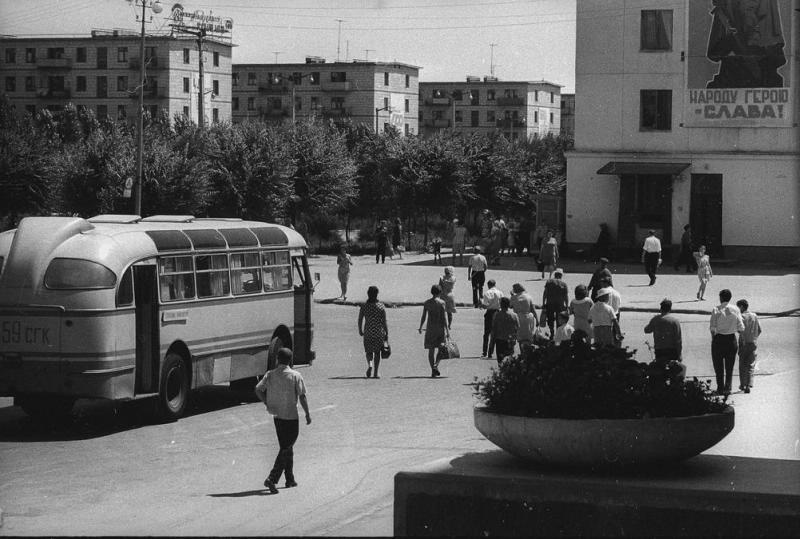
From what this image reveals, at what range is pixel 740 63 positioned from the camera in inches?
1966

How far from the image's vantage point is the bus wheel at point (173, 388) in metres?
18.7

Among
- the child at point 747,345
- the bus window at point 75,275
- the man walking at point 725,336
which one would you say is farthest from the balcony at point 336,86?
the bus window at point 75,275

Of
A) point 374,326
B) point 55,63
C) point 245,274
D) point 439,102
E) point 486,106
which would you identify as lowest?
point 374,326

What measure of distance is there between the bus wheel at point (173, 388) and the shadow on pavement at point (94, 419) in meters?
0.23

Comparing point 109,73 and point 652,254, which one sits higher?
point 109,73

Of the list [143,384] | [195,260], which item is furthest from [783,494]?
[195,260]

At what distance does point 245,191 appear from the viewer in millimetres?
60344

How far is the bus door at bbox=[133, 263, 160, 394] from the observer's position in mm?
18547

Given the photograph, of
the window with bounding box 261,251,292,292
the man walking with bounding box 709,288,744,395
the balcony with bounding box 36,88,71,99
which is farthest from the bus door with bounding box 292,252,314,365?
the balcony with bounding box 36,88,71,99

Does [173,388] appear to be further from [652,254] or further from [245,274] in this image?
[652,254]

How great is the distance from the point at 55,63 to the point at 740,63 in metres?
78.5

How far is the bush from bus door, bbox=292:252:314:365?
41.6 ft

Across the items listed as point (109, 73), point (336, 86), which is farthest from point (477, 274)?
point (336, 86)

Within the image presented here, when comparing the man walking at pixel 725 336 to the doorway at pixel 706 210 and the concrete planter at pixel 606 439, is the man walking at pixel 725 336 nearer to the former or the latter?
the concrete planter at pixel 606 439
